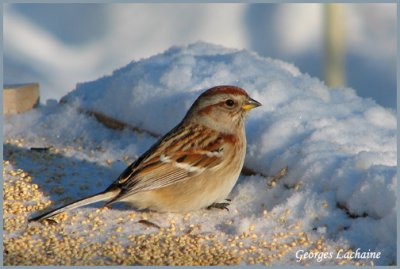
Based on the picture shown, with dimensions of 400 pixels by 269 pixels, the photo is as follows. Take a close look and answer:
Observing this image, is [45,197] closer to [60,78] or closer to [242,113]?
[242,113]

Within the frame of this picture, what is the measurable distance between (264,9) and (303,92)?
4325 millimetres

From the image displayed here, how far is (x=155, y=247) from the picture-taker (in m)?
3.59

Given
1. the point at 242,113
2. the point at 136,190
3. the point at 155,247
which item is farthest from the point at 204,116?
the point at 155,247

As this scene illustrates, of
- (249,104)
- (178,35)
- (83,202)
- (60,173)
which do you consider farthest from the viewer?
(178,35)

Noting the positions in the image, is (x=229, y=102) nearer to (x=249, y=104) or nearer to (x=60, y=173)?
(x=249, y=104)

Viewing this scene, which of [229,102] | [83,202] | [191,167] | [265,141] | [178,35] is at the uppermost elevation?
[178,35]

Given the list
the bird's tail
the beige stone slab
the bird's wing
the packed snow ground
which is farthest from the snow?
the bird's tail

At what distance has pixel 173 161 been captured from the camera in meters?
3.95

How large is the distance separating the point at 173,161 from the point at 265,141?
45 cm

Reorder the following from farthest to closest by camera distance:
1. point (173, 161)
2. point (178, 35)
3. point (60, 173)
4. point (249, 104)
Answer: point (178, 35)
point (60, 173)
point (249, 104)
point (173, 161)

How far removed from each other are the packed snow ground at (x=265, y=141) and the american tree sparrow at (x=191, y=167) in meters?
0.09

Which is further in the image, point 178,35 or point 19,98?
point 178,35

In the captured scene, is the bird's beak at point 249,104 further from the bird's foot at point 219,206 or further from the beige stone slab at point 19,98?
the beige stone slab at point 19,98

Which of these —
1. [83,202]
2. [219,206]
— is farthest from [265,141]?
[83,202]
